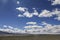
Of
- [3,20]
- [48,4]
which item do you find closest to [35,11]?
[48,4]

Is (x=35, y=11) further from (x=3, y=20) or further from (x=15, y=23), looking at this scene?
(x=3, y=20)

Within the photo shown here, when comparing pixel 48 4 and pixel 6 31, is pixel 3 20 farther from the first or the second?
pixel 48 4

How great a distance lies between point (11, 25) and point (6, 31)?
12 centimetres

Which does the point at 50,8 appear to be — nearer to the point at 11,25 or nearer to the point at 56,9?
the point at 56,9

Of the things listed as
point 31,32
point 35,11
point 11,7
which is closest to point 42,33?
point 31,32

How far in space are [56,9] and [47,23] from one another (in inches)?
9.9

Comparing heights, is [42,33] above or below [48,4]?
below

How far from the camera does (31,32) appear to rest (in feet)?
6.73

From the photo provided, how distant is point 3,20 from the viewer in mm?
2076

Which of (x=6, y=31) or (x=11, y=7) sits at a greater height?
(x=11, y=7)

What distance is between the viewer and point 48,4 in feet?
6.75

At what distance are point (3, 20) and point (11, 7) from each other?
0.77ft

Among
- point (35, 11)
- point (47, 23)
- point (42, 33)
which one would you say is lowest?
point (42, 33)

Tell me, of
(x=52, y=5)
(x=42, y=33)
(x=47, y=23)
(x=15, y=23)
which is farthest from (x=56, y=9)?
(x=15, y=23)
